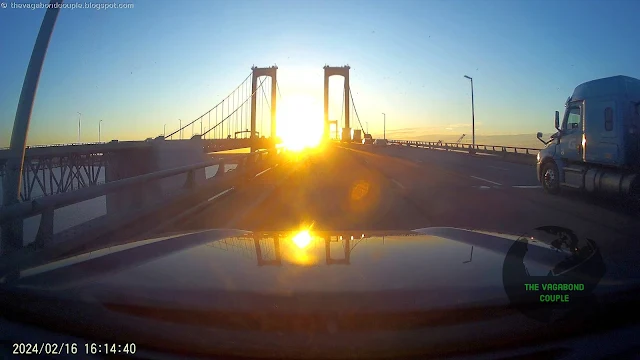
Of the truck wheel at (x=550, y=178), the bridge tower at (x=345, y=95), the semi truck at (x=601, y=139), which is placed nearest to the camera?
the semi truck at (x=601, y=139)

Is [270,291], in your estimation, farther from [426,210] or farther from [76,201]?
[426,210]

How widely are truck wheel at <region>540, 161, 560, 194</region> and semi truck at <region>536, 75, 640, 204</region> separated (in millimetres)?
90

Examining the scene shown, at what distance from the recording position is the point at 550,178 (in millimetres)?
16578

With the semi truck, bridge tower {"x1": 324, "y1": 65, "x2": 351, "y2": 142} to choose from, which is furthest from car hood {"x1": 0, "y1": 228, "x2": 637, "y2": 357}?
bridge tower {"x1": 324, "y1": 65, "x2": 351, "y2": 142}

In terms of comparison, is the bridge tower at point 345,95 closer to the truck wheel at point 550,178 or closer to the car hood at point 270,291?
the truck wheel at point 550,178

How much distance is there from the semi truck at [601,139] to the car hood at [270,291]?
10521 millimetres

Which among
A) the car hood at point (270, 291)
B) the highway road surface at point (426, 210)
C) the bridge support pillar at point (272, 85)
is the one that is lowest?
the highway road surface at point (426, 210)

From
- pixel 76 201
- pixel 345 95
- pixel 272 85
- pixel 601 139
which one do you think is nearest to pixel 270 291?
pixel 76 201

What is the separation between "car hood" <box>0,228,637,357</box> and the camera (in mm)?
2605

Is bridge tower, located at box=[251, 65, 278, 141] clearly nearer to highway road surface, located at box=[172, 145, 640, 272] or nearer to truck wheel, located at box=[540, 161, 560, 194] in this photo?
highway road surface, located at box=[172, 145, 640, 272]

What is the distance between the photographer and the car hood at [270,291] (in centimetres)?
261

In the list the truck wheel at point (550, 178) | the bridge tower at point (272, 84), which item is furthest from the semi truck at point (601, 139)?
the bridge tower at point (272, 84)

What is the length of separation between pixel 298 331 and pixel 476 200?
13.3 m

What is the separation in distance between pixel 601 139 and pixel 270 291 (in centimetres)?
1316
